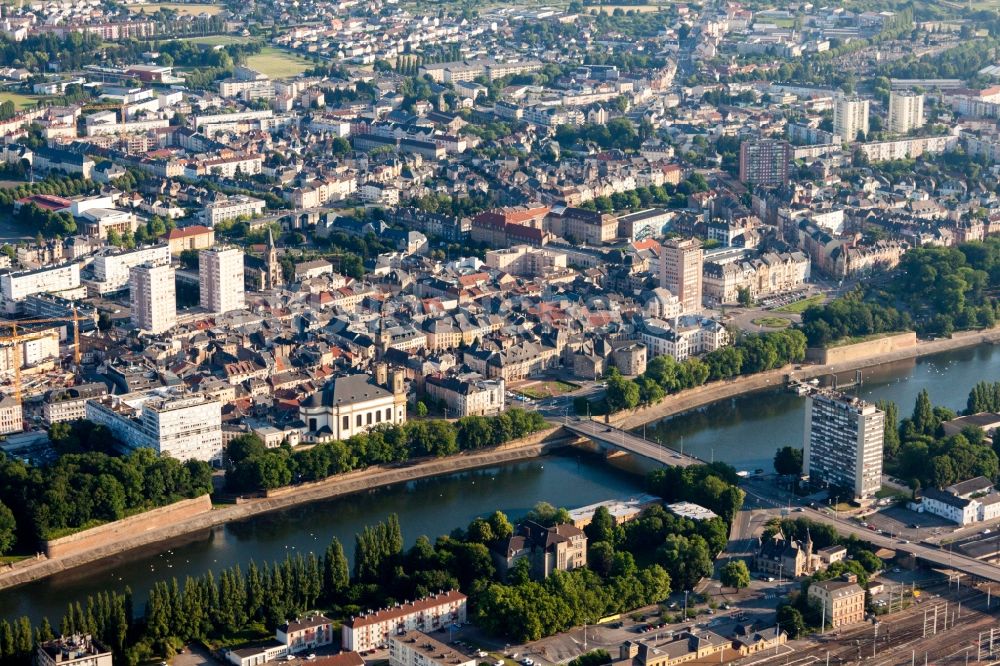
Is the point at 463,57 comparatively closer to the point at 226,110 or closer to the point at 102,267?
the point at 226,110

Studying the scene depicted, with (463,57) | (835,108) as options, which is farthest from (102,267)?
(463,57)

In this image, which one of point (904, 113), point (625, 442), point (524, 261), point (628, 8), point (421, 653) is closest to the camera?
point (421, 653)

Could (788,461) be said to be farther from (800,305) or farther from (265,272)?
(265,272)

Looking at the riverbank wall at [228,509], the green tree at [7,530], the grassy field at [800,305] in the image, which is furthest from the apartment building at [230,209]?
the green tree at [7,530]

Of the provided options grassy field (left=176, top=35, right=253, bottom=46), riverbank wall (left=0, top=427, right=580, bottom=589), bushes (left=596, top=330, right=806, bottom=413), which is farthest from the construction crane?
grassy field (left=176, top=35, right=253, bottom=46)

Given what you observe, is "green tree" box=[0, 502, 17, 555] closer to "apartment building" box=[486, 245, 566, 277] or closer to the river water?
the river water

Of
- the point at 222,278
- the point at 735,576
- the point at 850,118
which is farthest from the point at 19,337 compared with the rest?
the point at 850,118
